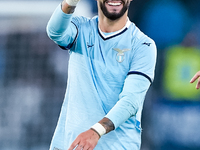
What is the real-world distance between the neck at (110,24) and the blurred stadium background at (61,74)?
5.98 ft

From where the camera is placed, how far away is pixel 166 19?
14.6 feet

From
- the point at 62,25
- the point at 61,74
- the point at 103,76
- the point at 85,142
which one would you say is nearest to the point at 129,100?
the point at 103,76

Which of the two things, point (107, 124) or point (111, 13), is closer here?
point (107, 124)

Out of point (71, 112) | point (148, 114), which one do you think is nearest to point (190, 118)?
point (148, 114)

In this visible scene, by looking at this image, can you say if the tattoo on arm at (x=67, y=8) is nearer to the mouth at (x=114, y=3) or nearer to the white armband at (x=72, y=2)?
the white armband at (x=72, y=2)

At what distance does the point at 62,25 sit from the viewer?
2248 millimetres

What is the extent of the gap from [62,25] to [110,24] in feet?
1.56

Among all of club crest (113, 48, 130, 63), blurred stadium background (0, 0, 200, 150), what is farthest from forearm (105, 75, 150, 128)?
blurred stadium background (0, 0, 200, 150)

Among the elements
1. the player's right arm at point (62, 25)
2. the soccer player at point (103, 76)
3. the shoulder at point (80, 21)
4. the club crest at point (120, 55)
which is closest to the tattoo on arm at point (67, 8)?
the player's right arm at point (62, 25)

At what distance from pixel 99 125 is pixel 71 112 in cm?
43

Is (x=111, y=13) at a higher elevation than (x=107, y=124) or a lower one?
higher

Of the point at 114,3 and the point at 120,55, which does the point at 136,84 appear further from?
the point at 114,3

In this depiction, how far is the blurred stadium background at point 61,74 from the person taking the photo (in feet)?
14.1

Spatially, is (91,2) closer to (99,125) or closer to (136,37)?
(136,37)
